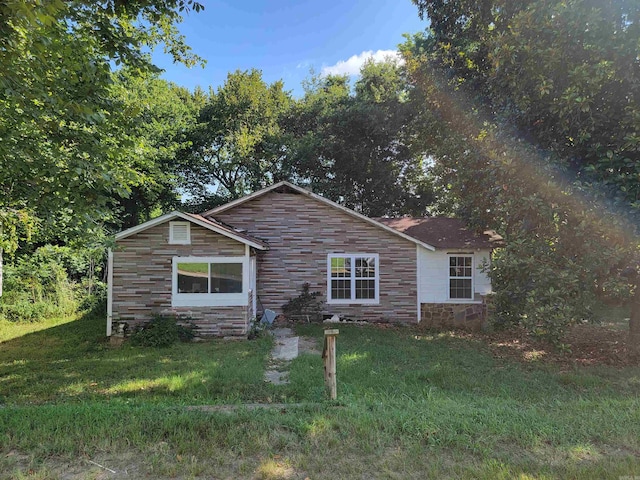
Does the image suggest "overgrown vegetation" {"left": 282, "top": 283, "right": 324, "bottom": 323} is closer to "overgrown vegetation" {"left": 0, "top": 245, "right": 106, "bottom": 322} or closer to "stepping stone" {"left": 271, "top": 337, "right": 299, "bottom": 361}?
"stepping stone" {"left": 271, "top": 337, "right": 299, "bottom": 361}

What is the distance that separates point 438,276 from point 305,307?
4.75m

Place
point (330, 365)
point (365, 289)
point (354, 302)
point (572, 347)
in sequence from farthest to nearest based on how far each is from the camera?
point (365, 289) < point (354, 302) < point (572, 347) < point (330, 365)

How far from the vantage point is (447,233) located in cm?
1345

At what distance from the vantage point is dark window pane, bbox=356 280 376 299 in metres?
12.6

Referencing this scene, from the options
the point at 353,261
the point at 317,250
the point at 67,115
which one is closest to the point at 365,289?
the point at 353,261

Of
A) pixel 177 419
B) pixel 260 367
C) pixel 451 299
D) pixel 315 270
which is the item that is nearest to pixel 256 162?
pixel 315 270

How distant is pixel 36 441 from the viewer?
3260mm

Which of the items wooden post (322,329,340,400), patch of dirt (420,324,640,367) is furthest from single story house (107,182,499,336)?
wooden post (322,329,340,400)

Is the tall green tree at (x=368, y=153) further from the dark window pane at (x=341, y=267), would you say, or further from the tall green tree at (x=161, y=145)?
the dark window pane at (x=341, y=267)

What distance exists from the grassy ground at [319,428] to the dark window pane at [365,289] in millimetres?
5971

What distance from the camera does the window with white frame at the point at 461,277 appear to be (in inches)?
498

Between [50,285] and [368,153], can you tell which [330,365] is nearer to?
[50,285]

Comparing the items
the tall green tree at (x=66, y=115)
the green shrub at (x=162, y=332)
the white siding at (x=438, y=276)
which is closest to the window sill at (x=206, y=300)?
the green shrub at (x=162, y=332)

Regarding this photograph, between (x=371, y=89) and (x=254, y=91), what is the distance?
23.8 feet
